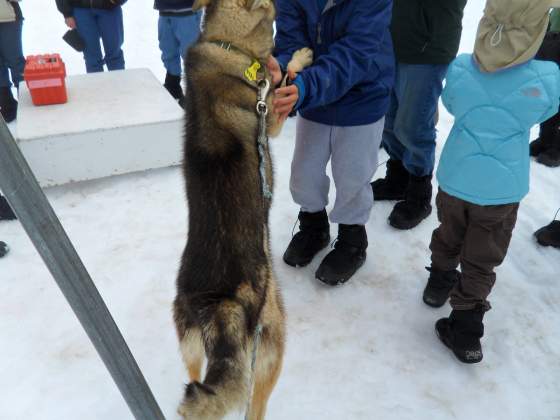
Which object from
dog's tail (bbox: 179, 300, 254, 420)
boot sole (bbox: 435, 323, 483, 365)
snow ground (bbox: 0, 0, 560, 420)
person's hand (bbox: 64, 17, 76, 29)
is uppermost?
dog's tail (bbox: 179, 300, 254, 420)

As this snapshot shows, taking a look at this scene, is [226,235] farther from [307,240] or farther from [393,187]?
[393,187]

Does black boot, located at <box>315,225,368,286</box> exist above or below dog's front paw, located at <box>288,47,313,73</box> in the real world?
below

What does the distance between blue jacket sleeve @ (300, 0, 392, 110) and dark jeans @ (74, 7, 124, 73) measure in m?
2.97

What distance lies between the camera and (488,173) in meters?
1.91

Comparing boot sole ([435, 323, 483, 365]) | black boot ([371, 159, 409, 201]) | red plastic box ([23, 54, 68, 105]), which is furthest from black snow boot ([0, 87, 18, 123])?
boot sole ([435, 323, 483, 365])

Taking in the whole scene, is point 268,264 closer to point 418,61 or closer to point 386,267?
point 386,267

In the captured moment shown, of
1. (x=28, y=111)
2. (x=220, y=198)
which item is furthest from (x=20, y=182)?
(x=28, y=111)

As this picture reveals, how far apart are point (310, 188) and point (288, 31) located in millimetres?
861

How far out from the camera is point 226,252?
4.81 ft

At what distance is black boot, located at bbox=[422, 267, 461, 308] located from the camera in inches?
96.1

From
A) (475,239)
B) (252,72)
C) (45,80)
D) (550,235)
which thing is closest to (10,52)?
(45,80)

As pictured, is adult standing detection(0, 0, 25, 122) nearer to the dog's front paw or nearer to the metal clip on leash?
the dog's front paw

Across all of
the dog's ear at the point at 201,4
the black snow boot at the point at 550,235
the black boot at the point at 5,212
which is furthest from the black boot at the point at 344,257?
the black boot at the point at 5,212

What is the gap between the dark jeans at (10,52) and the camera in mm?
4047
